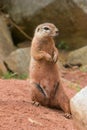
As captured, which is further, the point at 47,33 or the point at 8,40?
the point at 8,40

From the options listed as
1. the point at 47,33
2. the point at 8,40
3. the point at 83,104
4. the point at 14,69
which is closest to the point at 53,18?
the point at 8,40

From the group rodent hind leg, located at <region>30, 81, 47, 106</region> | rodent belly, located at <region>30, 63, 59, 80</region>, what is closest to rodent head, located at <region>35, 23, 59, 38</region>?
rodent belly, located at <region>30, 63, 59, 80</region>

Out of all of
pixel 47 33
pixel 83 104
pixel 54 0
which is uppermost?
pixel 83 104

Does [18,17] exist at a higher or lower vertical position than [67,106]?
lower

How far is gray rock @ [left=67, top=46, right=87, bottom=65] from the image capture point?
1480 centimetres

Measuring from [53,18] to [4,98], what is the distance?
26.6ft

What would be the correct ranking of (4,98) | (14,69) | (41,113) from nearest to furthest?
1. (41,113)
2. (4,98)
3. (14,69)

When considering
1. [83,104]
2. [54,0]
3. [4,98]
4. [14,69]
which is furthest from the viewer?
[54,0]

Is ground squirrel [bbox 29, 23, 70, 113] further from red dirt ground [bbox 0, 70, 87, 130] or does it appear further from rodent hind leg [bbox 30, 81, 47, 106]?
red dirt ground [bbox 0, 70, 87, 130]

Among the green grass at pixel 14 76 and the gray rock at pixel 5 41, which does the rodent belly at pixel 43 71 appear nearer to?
the green grass at pixel 14 76

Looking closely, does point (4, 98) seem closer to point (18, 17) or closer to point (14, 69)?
point (14, 69)

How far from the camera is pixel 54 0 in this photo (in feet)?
48.8

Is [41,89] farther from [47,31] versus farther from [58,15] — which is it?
[58,15]

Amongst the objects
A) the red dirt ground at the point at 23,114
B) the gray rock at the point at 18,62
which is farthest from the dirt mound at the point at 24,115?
the gray rock at the point at 18,62
